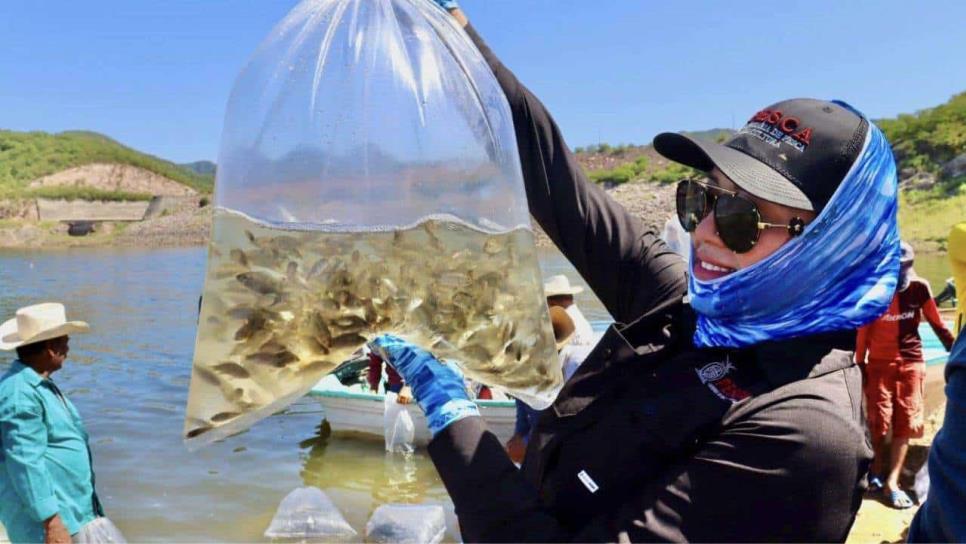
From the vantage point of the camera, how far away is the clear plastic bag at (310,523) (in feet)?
18.1

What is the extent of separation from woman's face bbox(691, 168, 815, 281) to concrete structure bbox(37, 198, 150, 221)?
79.9 m

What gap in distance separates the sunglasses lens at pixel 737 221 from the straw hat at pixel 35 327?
3.08m

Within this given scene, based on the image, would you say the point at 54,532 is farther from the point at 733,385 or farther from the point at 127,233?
the point at 127,233

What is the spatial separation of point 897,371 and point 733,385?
4336 mm

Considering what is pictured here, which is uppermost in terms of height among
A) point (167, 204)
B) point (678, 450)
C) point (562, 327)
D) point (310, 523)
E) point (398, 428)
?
point (167, 204)

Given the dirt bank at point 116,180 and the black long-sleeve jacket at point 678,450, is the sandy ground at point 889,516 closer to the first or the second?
the black long-sleeve jacket at point 678,450

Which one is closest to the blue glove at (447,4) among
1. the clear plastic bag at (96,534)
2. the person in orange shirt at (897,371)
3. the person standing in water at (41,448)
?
the person standing in water at (41,448)

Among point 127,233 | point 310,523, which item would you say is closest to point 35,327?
point 310,523

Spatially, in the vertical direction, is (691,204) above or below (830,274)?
above

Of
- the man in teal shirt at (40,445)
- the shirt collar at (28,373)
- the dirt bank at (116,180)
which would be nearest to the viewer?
the man in teal shirt at (40,445)

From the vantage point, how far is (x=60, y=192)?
261ft

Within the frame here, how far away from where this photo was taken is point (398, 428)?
24.7 ft

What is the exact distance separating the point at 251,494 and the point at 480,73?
254 inches

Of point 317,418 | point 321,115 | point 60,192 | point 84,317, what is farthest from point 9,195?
point 321,115
